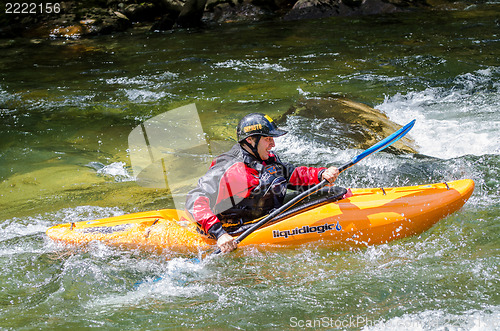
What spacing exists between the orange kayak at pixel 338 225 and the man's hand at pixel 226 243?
0.18 meters

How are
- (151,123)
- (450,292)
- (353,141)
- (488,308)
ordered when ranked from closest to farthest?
(488,308) < (450,292) < (353,141) < (151,123)

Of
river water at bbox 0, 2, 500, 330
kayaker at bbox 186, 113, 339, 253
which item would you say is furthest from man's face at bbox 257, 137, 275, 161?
river water at bbox 0, 2, 500, 330

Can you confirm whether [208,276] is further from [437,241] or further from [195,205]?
[437,241]

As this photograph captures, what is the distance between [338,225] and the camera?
3840 millimetres

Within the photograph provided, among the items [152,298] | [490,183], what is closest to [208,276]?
[152,298]

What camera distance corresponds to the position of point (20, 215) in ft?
15.8

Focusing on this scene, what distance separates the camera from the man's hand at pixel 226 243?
Answer: 363cm

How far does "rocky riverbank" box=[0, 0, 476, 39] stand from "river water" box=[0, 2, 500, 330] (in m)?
1.91

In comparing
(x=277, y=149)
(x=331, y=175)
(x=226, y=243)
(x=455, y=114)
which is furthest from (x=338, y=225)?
(x=455, y=114)

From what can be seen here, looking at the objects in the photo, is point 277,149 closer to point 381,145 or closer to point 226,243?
point 381,145

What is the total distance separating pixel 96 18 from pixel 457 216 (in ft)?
43.9

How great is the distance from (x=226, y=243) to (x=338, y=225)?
0.92 metres

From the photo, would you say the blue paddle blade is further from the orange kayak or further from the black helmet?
the black helmet

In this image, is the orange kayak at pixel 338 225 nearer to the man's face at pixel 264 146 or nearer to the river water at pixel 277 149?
the river water at pixel 277 149
